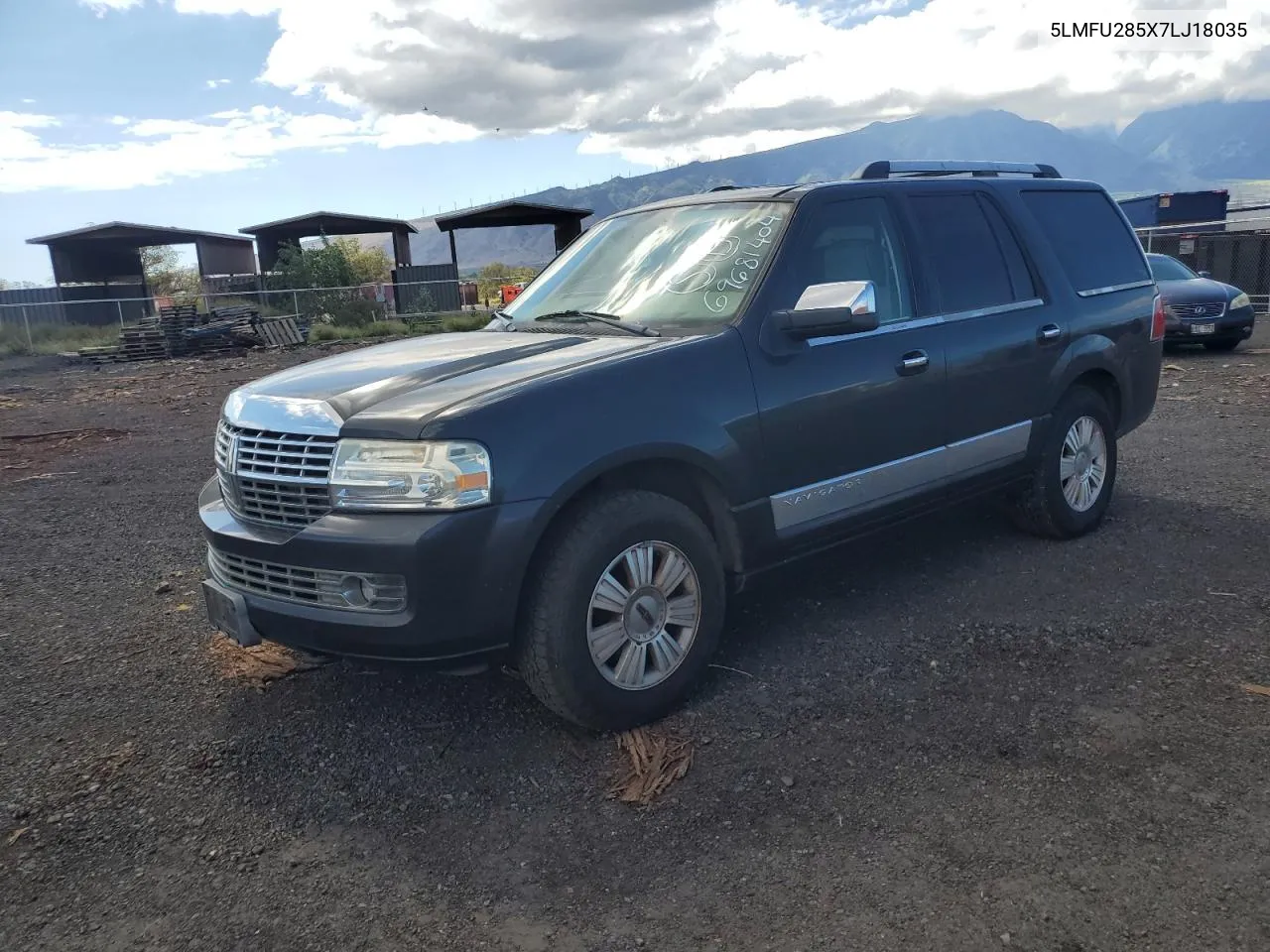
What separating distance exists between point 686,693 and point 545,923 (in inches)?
49.3

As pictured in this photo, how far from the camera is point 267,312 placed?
28.7 metres

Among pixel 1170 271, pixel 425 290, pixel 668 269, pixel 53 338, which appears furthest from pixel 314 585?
pixel 425 290

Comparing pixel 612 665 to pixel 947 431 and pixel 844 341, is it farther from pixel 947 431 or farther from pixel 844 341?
pixel 947 431

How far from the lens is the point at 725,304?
12.9 ft

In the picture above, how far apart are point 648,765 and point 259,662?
194cm

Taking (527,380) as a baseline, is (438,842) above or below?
below

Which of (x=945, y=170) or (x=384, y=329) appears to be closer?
(x=945, y=170)

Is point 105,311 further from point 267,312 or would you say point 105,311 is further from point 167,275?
point 167,275

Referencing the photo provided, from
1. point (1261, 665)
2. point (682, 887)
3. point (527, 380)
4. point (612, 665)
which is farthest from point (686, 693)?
point (1261, 665)

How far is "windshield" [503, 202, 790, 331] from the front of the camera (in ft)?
13.2

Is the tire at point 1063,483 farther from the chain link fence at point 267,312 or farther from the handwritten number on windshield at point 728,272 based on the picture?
the chain link fence at point 267,312

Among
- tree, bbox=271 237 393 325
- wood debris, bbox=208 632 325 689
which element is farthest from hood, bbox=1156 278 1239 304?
tree, bbox=271 237 393 325

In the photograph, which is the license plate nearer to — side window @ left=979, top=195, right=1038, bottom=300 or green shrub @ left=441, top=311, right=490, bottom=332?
side window @ left=979, top=195, right=1038, bottom=300

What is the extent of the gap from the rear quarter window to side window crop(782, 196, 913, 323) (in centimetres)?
131
